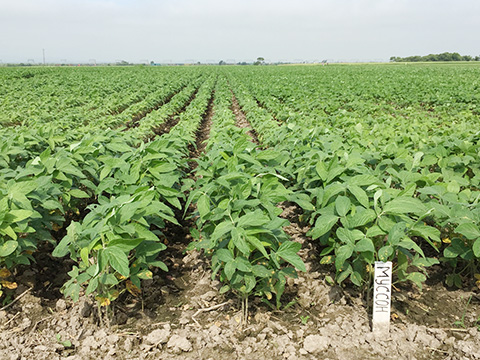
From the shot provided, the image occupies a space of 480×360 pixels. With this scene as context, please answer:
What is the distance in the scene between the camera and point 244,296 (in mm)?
2100

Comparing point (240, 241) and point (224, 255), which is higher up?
point (240, 241)

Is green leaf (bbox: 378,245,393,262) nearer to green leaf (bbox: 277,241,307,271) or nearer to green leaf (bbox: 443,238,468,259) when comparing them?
green leaf (bbox: 277,241,307,271)

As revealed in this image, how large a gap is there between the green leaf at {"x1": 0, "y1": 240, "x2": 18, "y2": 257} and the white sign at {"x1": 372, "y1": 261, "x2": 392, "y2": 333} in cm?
215

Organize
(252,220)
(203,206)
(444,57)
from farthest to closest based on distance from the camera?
(444,57), (203,206), (252,220)

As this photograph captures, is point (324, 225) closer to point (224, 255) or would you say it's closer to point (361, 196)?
point (361, 196)

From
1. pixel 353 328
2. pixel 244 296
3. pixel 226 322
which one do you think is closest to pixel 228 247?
pixel 244 296

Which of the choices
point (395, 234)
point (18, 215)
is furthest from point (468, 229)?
point (18, 215)

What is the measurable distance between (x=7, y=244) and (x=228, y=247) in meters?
1.36

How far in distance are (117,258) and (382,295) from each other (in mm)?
1521

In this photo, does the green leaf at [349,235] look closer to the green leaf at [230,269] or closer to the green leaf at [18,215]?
the green leaf at [230,269]

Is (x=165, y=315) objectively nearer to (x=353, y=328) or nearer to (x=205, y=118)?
(x=353, y=328)

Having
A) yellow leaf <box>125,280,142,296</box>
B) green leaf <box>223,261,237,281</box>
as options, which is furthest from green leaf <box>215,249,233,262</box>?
yellow leaf <box>125,280,142,296</box>

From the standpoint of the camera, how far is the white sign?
1.87 meters

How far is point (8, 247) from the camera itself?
1.99 metres
